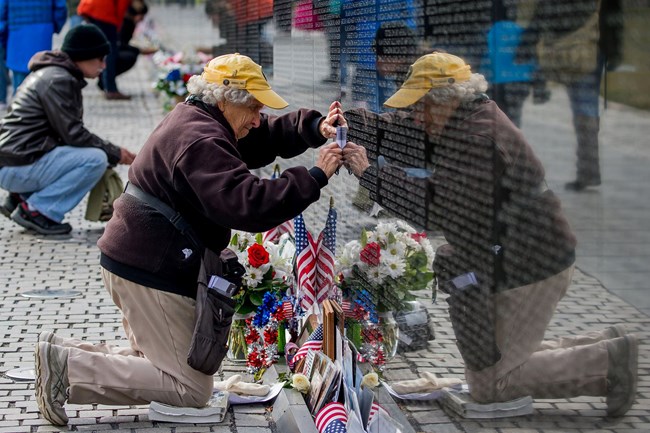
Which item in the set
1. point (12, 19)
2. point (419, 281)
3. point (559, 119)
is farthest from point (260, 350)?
point (12, 19)

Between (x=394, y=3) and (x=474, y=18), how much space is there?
941mm

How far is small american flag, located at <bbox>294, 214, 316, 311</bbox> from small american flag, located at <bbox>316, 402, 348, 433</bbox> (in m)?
0.95

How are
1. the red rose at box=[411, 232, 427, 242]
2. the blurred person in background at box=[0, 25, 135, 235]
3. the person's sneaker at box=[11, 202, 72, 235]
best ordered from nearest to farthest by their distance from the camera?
the red rose at box=[411, 232, 427, 242] < the blurred person in background at box=[0, 25, 135, 235] < the person's sneaker at box=[11, 202, 72, 235]

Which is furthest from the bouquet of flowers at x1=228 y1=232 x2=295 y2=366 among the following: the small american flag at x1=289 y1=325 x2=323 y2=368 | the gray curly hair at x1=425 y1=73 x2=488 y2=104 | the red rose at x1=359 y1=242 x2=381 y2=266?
the gray curly hair at x1=425 y1=73 x2=488 y2=104

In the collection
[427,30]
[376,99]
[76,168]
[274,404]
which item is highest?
[427,30]

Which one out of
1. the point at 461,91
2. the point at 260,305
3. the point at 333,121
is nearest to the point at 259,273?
the point at 260,305

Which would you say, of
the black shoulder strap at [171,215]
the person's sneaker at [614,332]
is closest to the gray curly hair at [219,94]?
the black shoulder strap at [171,215]

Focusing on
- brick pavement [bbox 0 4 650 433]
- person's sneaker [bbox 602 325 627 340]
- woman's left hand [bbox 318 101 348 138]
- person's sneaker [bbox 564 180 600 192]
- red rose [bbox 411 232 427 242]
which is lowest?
brick pavement [bbox 0 4 650 433]

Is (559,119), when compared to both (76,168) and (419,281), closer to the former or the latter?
(419,281)

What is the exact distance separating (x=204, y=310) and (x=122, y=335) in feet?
5.64

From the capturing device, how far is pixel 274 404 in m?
5.02

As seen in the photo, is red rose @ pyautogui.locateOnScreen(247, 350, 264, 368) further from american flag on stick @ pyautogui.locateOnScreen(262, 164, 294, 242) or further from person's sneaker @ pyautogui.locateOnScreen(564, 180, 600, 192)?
person's sneaker @ pyautogui.locateOnScreen(564, 180, 600, 192)

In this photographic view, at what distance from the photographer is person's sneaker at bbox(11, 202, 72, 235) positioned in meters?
8.69

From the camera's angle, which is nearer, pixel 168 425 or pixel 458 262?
pixel 458 262
